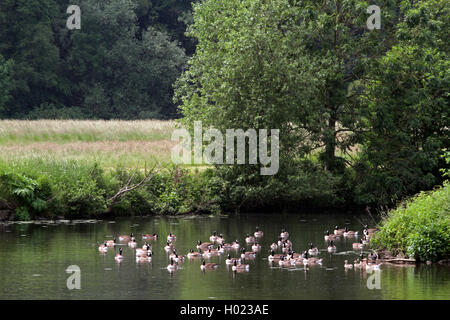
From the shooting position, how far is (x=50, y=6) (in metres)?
80.0

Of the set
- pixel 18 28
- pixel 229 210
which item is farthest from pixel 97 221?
pixel 18 28

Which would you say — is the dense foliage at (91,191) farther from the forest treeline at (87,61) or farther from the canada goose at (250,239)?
the forest treeline at (87,61)

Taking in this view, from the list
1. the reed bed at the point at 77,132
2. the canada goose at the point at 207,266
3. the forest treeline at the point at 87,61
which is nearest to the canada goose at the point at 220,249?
the canada goose at the point at 207,266

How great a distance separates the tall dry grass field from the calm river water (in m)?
9.74

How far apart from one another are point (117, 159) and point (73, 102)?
4614 centimetres

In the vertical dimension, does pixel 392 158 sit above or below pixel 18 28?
below

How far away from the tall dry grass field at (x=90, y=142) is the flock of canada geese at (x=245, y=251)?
10.4m

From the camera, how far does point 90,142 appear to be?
50375 mm

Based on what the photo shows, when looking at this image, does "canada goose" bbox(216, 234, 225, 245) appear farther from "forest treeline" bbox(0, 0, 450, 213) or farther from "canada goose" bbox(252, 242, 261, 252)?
"forest treeline" bbox(0, 0, 450, 213)

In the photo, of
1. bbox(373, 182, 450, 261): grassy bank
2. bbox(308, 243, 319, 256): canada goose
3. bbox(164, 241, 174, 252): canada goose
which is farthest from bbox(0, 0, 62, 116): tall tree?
bbox(373, 182, 450, 261): grassy bank

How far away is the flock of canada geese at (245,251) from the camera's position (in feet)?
80.1
